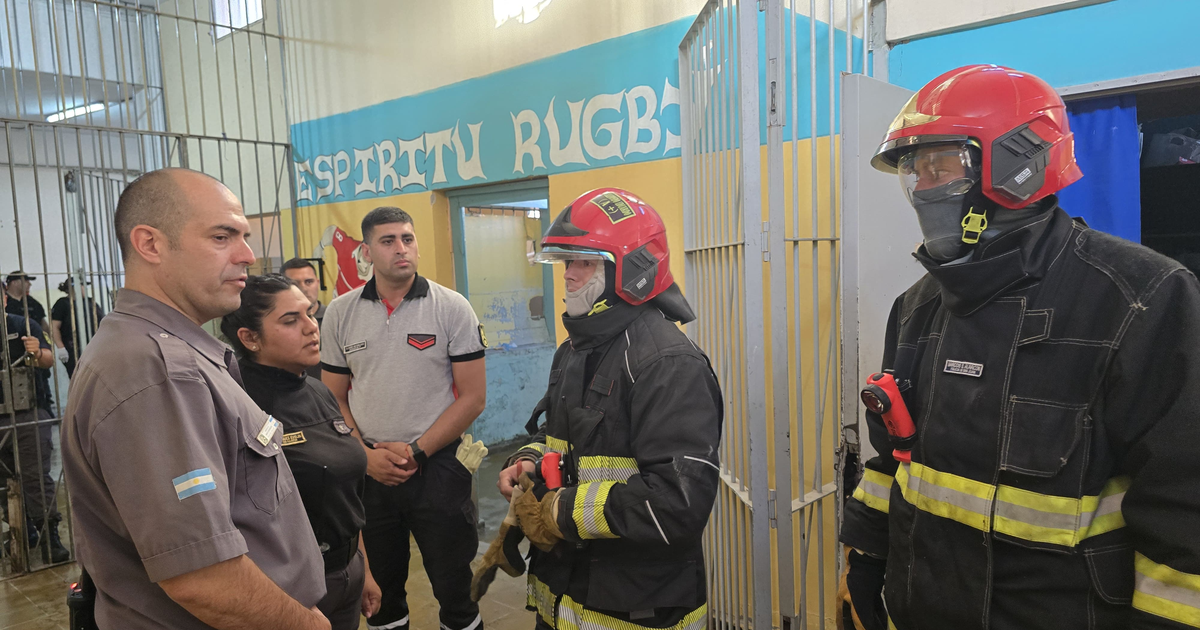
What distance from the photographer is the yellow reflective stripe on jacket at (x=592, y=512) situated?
169 cm

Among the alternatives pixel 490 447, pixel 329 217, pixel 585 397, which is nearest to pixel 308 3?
pixel 329 217

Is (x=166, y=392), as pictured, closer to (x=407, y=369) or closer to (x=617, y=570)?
(x=617, y=570)

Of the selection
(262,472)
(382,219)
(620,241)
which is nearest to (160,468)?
(262,472)

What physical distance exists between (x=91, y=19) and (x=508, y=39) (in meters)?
6.76

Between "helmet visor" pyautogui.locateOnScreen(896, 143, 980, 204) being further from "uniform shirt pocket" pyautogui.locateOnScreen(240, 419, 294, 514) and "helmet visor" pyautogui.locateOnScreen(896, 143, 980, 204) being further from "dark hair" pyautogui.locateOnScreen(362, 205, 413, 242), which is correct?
"dark hair" pyautogui.locateOnScreen(362, 205, 413, 242)

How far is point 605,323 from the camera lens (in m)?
1.91

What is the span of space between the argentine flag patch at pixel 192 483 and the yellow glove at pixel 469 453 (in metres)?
1.64

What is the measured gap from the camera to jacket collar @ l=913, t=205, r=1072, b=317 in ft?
4.49

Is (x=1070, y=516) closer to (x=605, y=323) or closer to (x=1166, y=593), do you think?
(x=1166, y=593)

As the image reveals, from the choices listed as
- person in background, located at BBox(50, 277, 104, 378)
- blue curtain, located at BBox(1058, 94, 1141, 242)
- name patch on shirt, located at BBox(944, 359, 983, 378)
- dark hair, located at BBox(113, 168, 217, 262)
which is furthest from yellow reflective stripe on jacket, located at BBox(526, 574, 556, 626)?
person in background, located at BBox(50, 277, 104, 378)

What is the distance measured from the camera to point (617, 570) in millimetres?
1782

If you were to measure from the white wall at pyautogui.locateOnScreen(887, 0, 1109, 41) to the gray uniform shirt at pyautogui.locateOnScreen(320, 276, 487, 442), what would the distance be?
222cm

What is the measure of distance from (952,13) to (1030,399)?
202 cm

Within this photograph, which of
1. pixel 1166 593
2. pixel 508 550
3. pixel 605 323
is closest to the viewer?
pixel 1166 593
